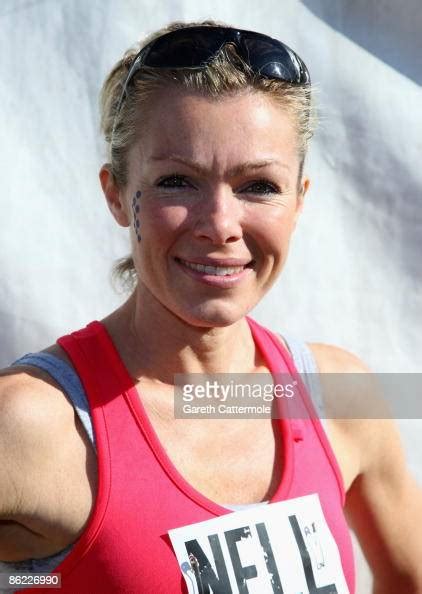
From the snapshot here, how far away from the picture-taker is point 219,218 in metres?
1.24

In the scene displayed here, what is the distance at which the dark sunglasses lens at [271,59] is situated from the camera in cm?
132

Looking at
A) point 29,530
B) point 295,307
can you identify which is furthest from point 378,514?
point 29,530

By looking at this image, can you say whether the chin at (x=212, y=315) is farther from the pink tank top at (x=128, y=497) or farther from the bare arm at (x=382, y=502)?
the bare arm at (x=382, y=502)

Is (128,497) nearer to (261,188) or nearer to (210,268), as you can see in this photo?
(210,268)

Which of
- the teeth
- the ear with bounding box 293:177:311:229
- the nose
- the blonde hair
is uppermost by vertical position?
the blonde hair

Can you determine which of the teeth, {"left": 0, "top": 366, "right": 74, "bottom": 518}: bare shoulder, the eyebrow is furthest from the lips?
{"left": 0, "top": 366, "right": 74, "bottom": 518}: bare shoulder

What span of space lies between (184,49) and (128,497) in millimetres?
607

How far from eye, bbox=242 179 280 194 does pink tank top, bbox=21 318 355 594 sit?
299 mm

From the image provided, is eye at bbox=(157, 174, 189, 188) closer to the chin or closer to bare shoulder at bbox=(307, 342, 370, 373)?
the chin

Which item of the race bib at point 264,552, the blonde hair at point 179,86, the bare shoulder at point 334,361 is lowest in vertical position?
the race bib at point 264,552

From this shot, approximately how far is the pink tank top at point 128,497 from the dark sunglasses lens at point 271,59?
0.44m

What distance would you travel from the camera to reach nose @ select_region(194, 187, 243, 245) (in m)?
1.24

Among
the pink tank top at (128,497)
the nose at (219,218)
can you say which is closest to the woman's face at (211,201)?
the nose at (219,218)

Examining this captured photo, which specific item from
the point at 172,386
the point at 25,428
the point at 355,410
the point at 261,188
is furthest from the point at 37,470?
the point at 355,410
